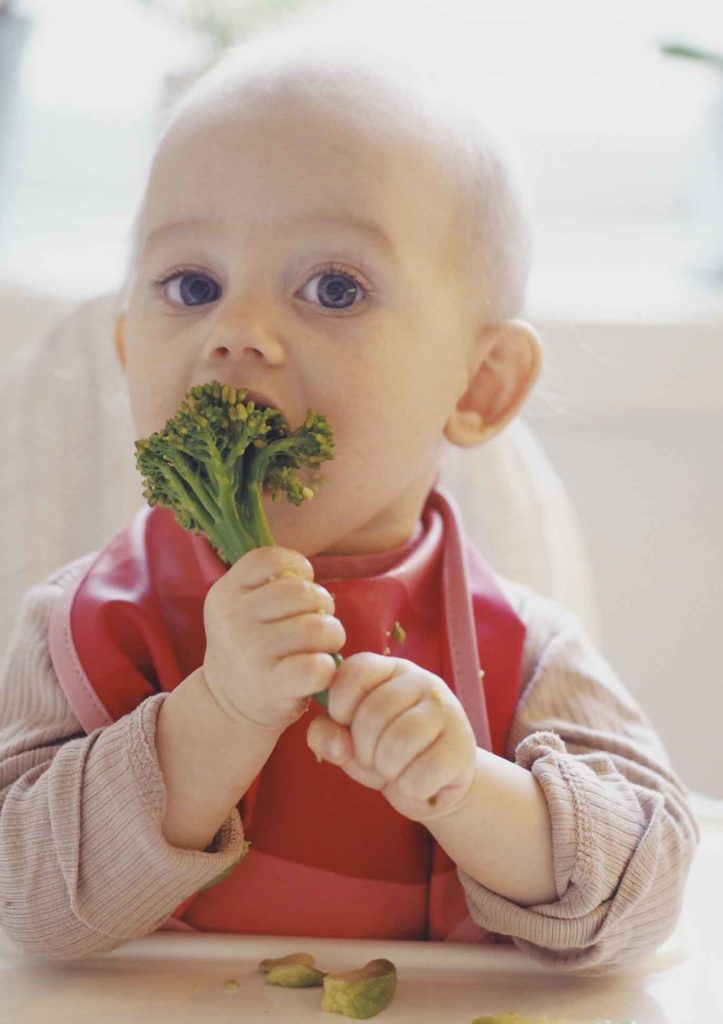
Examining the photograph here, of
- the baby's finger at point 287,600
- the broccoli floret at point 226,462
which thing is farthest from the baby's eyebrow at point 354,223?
the baby's finger at point 287,600

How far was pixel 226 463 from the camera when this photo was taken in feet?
2.53

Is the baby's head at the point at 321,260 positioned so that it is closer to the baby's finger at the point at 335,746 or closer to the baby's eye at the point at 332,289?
the baby's eye at the point at 332,289

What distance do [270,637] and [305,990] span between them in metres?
0.21

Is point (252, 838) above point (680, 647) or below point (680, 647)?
below

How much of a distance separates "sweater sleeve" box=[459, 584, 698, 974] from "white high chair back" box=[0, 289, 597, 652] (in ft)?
0.97

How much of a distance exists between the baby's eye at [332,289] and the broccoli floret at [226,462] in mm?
103

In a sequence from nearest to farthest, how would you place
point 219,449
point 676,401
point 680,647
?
1. point 219,449
2. point 676,401
3. point 680,647

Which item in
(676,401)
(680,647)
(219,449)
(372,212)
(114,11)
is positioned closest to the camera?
(219,449)

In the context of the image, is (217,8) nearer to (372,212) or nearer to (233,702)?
(372,212)

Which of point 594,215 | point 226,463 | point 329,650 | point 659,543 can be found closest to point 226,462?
point 226,463

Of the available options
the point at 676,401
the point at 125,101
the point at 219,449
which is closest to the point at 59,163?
the point at 125,101

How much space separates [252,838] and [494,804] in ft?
0.57

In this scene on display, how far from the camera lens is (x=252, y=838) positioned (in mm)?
919

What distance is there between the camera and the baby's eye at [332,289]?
882 mm
